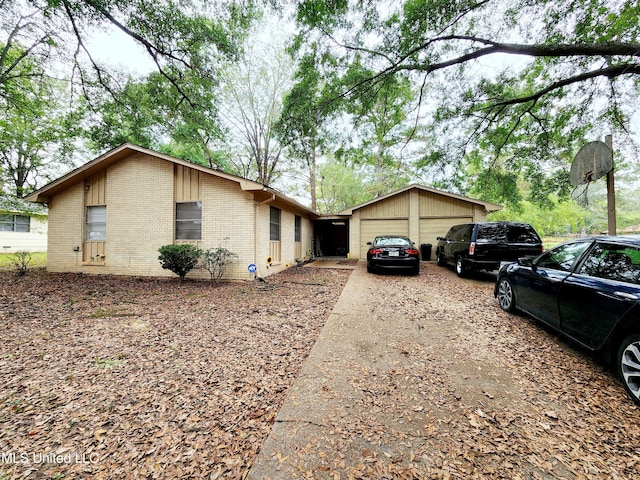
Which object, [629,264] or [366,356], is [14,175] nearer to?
[366,356]

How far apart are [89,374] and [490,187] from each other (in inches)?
545

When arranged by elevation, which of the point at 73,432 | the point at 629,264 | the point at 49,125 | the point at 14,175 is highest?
the point at 49,125

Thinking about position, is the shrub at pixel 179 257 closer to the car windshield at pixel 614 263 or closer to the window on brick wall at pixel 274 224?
the window on brick wall at pixel 274 224

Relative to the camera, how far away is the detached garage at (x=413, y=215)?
39.1ft

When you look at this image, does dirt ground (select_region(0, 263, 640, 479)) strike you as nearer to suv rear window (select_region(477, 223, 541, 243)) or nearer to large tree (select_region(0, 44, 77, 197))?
suv rear window (select_region(477, 223, 541, 243))

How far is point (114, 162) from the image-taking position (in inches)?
337

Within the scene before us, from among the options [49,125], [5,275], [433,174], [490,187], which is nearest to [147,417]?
[5,275]

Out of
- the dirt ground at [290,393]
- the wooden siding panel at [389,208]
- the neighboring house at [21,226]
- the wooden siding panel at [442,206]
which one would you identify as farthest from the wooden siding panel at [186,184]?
the neighboring house at [21,226]

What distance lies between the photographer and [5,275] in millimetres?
7941

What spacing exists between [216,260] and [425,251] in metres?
10.0

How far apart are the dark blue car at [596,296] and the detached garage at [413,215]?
9020 mm

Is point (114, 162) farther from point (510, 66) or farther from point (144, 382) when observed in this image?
point (510, 66)

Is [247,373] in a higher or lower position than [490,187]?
lower

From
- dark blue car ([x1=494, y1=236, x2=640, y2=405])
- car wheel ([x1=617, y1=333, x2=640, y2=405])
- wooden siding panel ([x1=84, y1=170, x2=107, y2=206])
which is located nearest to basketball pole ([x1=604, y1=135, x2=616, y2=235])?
dark blue car ([x1=494, y1=236, x2=640, y2=405])
